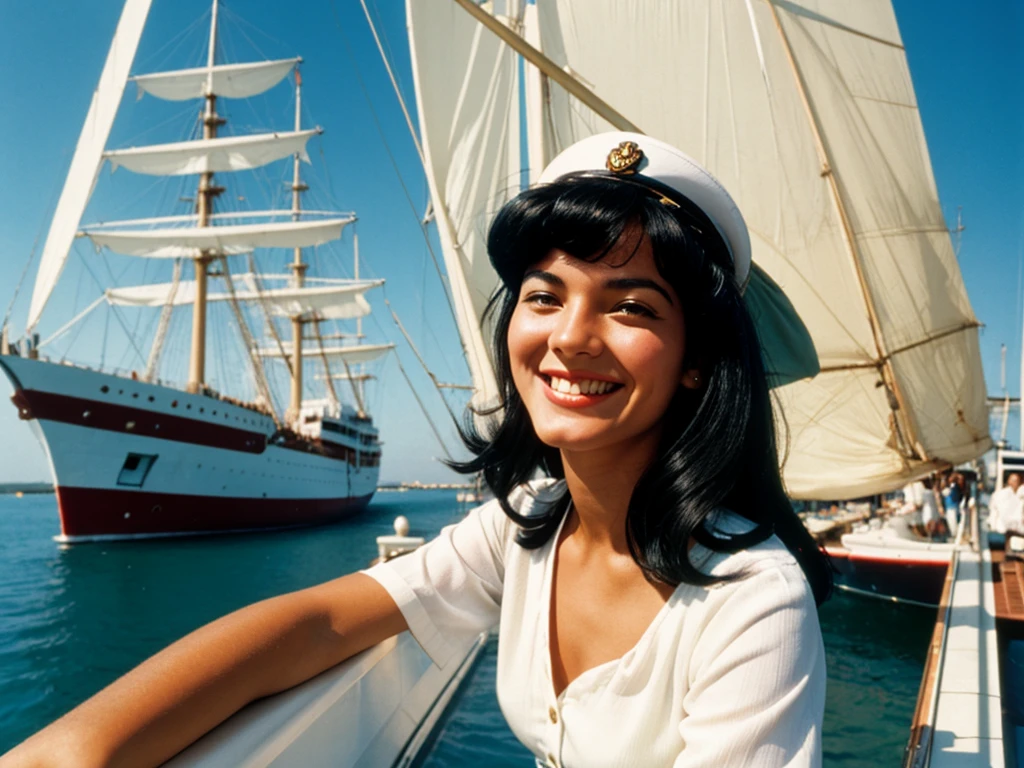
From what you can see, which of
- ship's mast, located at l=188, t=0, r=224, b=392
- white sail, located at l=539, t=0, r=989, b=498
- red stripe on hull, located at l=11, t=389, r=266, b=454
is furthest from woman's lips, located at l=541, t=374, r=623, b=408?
ship's mast, located at l=188, t=0, r=224, b=392

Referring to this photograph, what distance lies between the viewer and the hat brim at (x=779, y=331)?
107 inches

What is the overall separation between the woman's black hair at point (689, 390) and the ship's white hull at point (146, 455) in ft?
86.0

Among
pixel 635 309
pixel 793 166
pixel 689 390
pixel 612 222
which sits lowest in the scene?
pixel 689 390

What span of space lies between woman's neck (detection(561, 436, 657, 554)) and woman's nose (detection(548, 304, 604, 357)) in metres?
0.22

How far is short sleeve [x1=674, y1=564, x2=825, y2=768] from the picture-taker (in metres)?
0.90

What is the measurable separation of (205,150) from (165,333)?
33.9 feet

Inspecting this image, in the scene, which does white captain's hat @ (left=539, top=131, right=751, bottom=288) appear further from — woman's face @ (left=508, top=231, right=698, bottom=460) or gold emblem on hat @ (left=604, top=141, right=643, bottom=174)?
woman's face @ (left=508, top=231, right=698, bottom=460)

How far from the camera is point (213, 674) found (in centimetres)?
119

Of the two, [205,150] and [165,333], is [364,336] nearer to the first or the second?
[165,333]

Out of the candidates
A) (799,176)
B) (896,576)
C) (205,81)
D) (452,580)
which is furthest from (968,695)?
(205,81)

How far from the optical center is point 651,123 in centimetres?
852

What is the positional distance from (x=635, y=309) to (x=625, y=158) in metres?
0.26

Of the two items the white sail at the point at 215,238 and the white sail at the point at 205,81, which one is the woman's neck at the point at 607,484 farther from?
the white sail at the point at 205,81

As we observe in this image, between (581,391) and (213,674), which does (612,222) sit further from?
(213,674)
